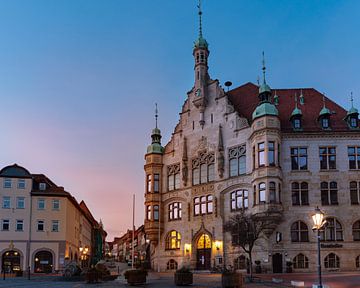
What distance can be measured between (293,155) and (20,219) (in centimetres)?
3637

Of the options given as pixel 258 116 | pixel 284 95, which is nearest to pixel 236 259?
pixel 258 116

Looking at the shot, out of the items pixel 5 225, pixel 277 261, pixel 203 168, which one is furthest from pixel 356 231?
pixel 5 225

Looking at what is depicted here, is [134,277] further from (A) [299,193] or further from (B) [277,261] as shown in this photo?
(A) [299,193]

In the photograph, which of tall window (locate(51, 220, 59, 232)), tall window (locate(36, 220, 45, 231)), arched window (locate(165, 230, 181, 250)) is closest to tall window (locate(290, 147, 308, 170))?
arched window (locate(165, 230, 181, 250))

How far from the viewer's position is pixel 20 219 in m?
68.2

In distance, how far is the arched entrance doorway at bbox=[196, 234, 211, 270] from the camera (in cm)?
6078

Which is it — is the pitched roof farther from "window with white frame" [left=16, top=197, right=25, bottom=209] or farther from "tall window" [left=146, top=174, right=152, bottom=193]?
"window with white frame" [left=16, top=197, right=25, bottom=209]

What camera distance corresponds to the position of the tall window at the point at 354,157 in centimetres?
5388

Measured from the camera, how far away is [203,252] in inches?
2429

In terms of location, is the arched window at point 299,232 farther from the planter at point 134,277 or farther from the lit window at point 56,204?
the lit window at point 56,204

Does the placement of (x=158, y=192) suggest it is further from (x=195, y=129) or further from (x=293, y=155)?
(x=293, y=155)

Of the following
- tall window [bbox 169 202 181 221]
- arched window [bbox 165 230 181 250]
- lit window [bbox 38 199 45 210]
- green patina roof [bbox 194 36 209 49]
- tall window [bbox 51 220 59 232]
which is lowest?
arched window [bbox 165 230 181 250]

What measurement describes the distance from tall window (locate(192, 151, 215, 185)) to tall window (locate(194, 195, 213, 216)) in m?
2.02

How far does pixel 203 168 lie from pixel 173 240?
10.2 meters
